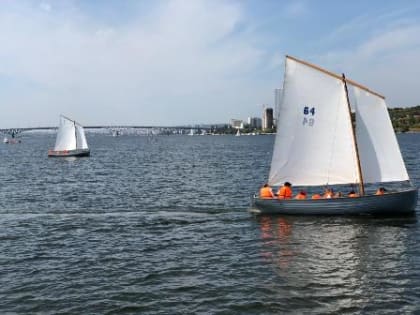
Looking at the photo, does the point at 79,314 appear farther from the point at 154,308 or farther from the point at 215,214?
the point at 215,214

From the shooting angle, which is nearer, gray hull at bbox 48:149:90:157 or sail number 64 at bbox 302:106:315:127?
sail number 64 at bbox 302:106:315:127

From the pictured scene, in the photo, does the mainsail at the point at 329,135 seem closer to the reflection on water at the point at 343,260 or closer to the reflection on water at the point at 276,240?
the reflection on water at the point at 343,260

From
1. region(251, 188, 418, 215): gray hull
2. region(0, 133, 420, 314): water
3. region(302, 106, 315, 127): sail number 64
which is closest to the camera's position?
region(0, 133, 420, 314): water

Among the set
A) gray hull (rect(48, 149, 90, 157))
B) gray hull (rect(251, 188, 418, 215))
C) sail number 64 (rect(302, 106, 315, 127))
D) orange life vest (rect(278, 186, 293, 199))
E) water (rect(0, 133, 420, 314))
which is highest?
sail number 64 (rect(302, 106, 315, 127))

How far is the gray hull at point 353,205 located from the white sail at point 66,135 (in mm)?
97984

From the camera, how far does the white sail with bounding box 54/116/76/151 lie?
132 meters

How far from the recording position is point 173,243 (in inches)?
1320

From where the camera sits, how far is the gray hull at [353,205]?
39375 millimetres

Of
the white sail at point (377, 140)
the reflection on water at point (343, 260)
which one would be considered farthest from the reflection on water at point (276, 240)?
the white sail at point (377, 140)

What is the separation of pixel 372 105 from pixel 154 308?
82.4ft

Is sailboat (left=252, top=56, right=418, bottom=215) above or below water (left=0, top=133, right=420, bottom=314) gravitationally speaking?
above

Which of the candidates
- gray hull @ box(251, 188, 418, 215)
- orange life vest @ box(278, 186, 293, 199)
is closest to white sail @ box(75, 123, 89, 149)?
orange life vest @ box(278, 186, 293, 199)

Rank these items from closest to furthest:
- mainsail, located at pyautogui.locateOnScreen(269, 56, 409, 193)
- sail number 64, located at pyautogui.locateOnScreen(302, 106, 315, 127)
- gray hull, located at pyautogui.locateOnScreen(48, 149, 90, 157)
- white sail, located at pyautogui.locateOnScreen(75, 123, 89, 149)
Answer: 1. mainsail, located at pyautogui.locateOnScreen(269, 56, 409, 193)
2. sail number 64, located at pyautogui.locateOnScreen(302, 106, 315, 127)
3. gray hull, located at pyautogui.locateOnScreen(48, 149, 90, 157)
4. white sail, located at pyautogui.locateOnScreen(75, 123, 89, 149)

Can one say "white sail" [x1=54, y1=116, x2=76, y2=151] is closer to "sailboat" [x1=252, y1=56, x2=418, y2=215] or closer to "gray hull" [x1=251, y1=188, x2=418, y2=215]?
"sailboat" [x1=252, y1=56, x2=418, y2=215]
